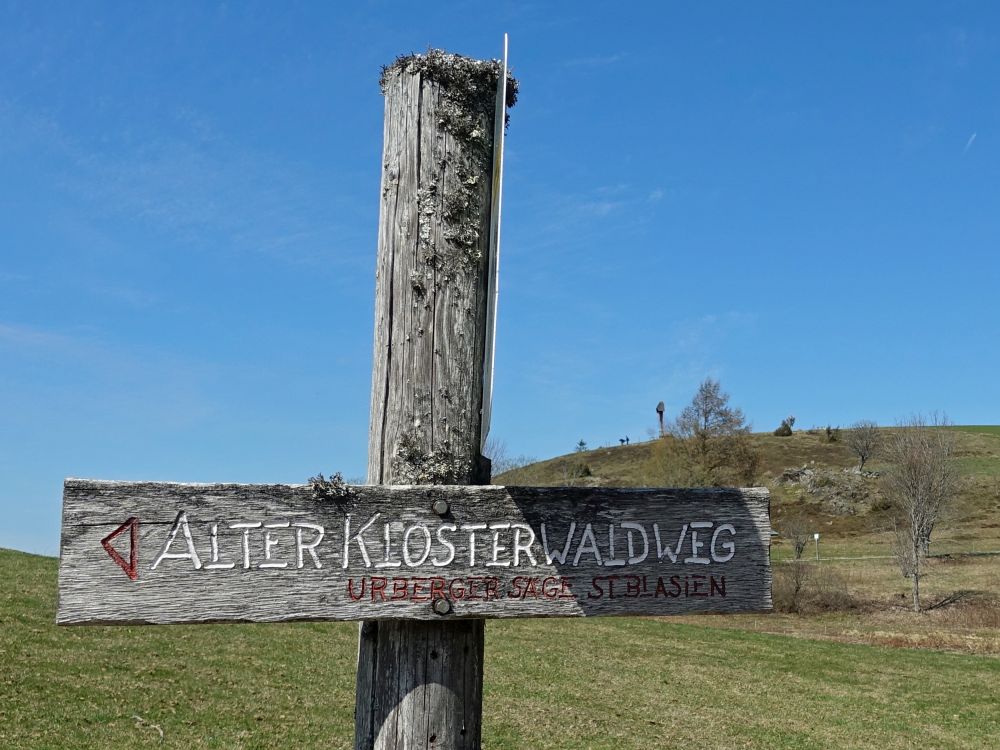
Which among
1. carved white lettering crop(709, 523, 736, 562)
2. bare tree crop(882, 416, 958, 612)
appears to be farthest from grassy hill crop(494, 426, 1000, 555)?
carved white lettering crop(709, 523, 736, 562)

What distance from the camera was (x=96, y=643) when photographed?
14438mm

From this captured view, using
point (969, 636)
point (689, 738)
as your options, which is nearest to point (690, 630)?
point (969, 636)

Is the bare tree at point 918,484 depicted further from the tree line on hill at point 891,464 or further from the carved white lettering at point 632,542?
the carved white lettering at point 632,542

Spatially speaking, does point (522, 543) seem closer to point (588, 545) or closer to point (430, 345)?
point (588, 545)

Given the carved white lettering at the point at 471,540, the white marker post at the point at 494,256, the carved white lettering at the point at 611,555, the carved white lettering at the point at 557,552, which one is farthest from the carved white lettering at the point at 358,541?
the carved white lettering at the point at 611,555

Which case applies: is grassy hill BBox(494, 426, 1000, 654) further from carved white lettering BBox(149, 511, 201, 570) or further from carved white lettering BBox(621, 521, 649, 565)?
carved white lettering BBox(149, 511, 201, 570)

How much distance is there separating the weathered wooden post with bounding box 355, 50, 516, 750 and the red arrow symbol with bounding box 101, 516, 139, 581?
0.76m

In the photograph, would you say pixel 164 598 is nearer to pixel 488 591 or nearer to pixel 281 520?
pixel 281 520

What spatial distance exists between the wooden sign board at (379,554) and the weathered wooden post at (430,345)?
0.49 ft

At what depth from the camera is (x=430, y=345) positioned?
290cm

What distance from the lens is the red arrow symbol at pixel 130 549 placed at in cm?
269

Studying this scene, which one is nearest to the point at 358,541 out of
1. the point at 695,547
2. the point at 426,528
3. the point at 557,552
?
the point at 426,528

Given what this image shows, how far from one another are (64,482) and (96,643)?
13.5m

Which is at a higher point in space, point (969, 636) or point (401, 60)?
point (401, 60)
